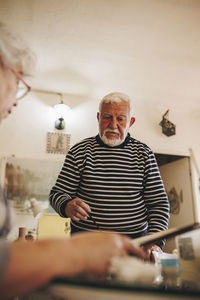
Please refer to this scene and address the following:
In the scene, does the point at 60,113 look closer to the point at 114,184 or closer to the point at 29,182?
the point at 29,182

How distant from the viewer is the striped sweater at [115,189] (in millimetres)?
1027

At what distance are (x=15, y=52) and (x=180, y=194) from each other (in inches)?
125

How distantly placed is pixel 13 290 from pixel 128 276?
7.2 inches

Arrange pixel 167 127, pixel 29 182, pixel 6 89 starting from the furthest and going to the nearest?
pixel 167 127 → pixel 29 182 → pixel 6 89

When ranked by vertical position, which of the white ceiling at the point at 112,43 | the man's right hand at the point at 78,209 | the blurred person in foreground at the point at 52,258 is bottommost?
the blurred person in foreground at the point at 52,258

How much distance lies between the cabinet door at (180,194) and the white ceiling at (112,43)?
1.05 meters

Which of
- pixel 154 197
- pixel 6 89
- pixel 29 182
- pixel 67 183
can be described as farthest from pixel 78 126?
pixel 6 89

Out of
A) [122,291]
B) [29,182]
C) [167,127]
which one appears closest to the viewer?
[122,291]

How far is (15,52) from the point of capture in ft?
2.03

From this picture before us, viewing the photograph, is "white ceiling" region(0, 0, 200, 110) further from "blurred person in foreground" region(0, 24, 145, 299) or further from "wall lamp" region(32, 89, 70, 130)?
"blurred person in foreground" region(0, 24, 145, 299)

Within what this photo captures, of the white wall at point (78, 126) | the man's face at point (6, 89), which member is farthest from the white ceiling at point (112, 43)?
the man's face at point (6, 89)

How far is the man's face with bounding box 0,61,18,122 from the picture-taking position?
576mm

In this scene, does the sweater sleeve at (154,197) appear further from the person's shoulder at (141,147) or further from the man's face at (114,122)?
the man's face at (114,122)

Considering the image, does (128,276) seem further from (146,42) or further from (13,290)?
(146,42)
